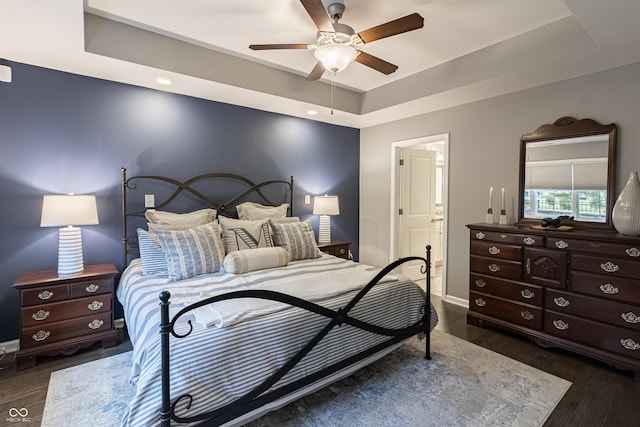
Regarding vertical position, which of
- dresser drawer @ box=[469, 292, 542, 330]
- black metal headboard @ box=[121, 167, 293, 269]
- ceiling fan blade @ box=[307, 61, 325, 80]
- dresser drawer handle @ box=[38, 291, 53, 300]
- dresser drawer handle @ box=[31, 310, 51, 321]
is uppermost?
ceiling fan blade @ box=[307, 61, 325, 80]

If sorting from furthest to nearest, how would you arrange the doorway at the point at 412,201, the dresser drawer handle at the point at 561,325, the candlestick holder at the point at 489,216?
the doorway at the point at 412,201, the candlestick holder at the point at 489,216, the dresser drawer handle at the point at 561,325

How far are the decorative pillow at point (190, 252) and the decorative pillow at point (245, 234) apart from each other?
0.20 metres

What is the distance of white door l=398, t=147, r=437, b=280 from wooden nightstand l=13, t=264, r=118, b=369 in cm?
373

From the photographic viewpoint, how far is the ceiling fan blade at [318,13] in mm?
1864

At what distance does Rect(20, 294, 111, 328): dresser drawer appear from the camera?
241 centimetres

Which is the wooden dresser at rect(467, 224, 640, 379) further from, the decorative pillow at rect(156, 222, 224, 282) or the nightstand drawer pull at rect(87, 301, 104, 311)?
the nightstand drawer pull at rect(87, 301, 104, 311)

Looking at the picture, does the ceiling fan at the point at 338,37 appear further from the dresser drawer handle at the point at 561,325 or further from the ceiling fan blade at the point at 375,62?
the dresser drawer handle at the point at 561,325

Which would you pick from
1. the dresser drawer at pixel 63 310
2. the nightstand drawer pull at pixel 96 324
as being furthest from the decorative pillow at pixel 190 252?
the nightstand drawer pull at pixel 96 324

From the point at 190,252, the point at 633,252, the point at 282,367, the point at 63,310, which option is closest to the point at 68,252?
the point at 63,310

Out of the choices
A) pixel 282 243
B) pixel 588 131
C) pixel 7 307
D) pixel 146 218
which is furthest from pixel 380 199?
pixel 7 307

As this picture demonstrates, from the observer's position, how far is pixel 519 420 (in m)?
1.89

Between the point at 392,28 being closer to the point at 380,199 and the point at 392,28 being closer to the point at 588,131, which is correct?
the point at 588,131

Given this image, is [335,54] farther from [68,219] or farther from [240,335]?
[68,219]

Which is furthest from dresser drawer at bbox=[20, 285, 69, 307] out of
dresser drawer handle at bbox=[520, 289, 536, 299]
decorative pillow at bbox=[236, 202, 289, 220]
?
dresser drawer handle at bbox=[520, 289, 536, 299]
